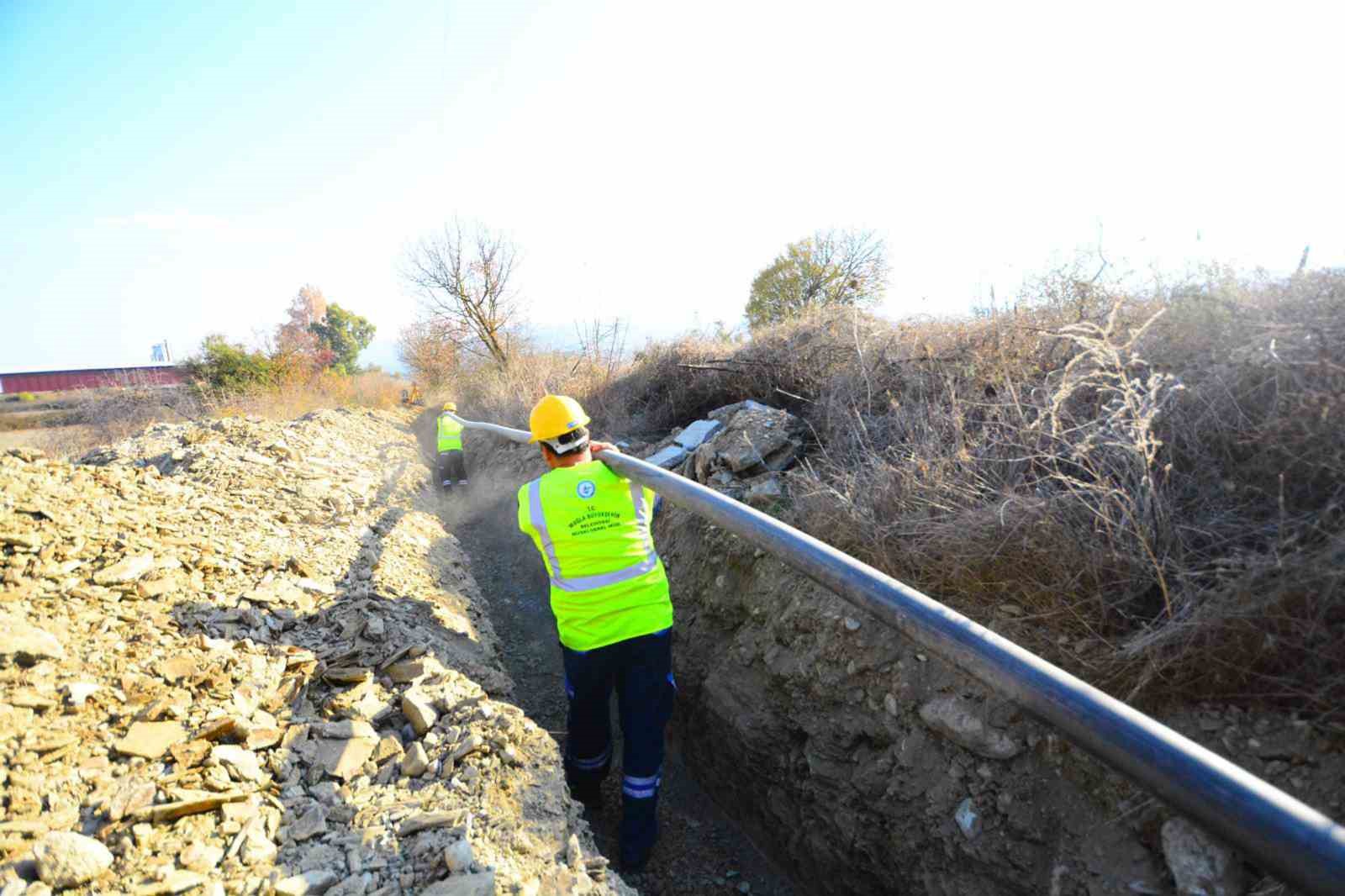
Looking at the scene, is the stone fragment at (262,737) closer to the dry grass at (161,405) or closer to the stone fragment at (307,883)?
the stone fragment at (307,883)

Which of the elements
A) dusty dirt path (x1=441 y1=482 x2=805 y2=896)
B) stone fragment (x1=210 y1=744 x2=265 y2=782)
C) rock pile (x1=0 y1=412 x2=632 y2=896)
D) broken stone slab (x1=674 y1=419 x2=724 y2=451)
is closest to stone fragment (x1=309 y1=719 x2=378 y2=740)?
rock pile (x1=0 y1=412 x2=632 y2=896)

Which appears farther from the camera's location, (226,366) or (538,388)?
(226,366)

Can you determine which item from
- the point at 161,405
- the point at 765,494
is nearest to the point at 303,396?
the point at 161,405

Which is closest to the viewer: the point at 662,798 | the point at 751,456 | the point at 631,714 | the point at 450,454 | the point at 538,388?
the point at 631,714

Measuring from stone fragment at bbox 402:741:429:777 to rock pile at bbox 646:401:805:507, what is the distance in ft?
8.45

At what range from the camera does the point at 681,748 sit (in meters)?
4.39

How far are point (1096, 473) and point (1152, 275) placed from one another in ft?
7.09

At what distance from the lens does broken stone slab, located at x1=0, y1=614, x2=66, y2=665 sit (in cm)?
271

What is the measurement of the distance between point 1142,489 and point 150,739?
14.5 feet

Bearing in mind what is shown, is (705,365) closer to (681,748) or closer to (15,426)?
(681,748)

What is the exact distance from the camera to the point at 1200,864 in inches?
74.6

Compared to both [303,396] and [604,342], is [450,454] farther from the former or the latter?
[303,396]

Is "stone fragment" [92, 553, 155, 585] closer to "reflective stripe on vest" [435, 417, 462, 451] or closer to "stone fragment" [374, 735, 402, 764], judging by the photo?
"stone fragment" [374, 735, 402, 764]

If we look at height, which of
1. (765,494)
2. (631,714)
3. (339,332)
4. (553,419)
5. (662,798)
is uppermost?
(339,332)
